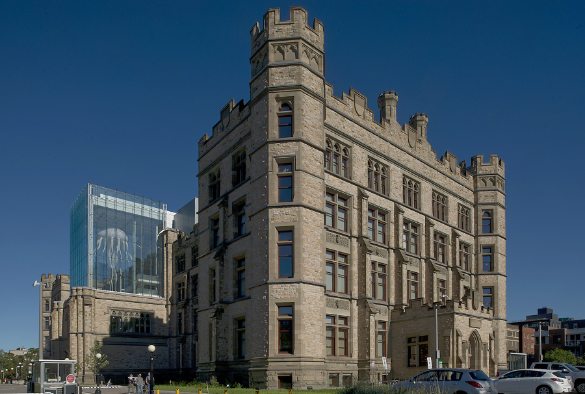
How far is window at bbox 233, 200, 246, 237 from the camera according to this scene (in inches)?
1460

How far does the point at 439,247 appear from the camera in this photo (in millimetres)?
46250

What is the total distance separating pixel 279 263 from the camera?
105 feet

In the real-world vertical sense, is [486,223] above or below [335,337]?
above

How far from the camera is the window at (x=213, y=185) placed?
41812 mm

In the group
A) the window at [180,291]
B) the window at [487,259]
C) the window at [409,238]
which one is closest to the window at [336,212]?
the window at [409,238]

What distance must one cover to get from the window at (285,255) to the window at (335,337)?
14.5 ft

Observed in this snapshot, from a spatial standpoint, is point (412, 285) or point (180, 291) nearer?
point (412, 285)

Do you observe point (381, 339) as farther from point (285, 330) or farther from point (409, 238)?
point (285, 330)

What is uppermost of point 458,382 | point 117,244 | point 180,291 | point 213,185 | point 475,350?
point 213,185

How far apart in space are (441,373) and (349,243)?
1500 centimetres

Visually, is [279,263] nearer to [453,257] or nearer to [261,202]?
[261,202]

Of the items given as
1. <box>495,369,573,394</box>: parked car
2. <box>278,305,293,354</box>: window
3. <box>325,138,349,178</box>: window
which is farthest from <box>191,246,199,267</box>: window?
<box>495,369,573,394</box>: parked car

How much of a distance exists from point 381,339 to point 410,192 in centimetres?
1166

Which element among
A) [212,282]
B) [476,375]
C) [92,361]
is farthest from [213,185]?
[476,375]
